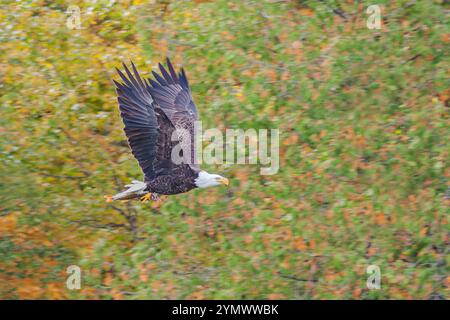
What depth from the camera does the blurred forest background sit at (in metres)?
11.9

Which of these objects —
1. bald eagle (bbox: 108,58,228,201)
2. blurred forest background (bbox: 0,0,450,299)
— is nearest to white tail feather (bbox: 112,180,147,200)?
bald eagle (bbox: 108,58,228,201)

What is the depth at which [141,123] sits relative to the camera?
1097 cm

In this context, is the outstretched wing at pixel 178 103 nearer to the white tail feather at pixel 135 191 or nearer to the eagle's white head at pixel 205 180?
the eagle's white head at pixel 205 180

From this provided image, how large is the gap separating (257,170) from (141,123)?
6.23 feet

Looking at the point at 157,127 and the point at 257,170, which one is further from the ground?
the point at 157,127

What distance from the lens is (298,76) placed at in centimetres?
1234

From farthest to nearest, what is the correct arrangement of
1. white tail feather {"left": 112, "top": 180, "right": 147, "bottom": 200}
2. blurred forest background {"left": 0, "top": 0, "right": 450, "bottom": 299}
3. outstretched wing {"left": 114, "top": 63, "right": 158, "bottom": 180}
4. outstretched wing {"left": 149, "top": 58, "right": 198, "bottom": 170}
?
blurred forest background {"left": 0, "top": 0, "right": 450, "bottom": 299} → white tail feather {"left": 112, "top": 180, "right": 147, "bottom": 200} → outstretched wing {"left": 114, "top": 63, "right": 158, "bottom": 180} → outstretched wing {"left": 149, "top": 58, "right": 198, "bottom": 170}

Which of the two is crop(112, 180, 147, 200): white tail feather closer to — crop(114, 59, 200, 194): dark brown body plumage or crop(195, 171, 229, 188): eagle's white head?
crop(114, 59, 200, 194): dark brown body plumage

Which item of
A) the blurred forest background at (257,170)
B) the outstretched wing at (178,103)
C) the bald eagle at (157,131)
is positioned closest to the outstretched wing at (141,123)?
the bald eagle at (157,131)

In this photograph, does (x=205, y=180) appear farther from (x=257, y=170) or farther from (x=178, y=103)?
(x=257, y=170)

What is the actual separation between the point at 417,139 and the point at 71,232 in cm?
465

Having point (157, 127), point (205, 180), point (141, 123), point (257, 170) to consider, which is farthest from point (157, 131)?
point (257, 170)

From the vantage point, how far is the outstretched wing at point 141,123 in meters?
10.9

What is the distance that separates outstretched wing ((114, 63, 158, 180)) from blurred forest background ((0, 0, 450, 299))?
1494mm
